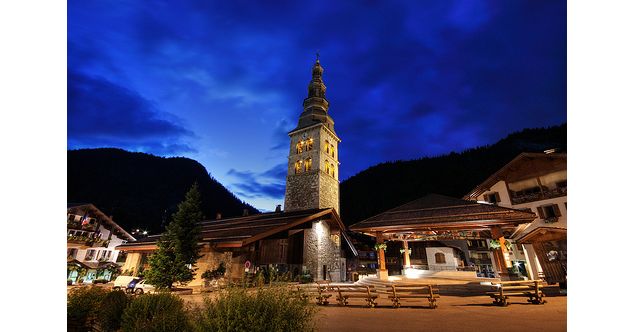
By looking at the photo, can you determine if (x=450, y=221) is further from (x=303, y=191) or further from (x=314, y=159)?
(x=314, y=159)

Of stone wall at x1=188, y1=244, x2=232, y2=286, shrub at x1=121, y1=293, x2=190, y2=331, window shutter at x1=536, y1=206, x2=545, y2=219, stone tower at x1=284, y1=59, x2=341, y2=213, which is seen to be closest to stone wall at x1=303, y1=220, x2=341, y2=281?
stone tower at x1=284, y1=59, x2=341, y2=213

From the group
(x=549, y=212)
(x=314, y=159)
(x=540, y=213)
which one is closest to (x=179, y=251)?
(x=314, y=159)

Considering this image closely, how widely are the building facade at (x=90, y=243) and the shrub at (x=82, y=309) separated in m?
24.5

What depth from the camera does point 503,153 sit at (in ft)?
236

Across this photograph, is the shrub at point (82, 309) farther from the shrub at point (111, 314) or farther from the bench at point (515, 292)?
the bench at point (515, 292)

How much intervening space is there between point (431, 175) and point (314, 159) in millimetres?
51662

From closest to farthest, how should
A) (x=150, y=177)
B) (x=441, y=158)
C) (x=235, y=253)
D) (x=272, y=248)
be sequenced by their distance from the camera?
(x=235, y=253) < (x=272, y=248) < (x=441, y=158) < (x=150, y=177)

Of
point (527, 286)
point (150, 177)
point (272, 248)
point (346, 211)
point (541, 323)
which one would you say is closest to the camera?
point (541, 323)

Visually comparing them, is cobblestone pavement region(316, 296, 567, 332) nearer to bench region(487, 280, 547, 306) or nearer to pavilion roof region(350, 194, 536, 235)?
bench region(487, 280, 547, 306)

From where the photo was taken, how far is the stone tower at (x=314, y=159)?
30.0 metres

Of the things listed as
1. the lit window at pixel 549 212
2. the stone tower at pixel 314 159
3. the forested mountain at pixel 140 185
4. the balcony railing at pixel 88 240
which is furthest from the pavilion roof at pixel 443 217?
the forested mountain at pixel 140 185
